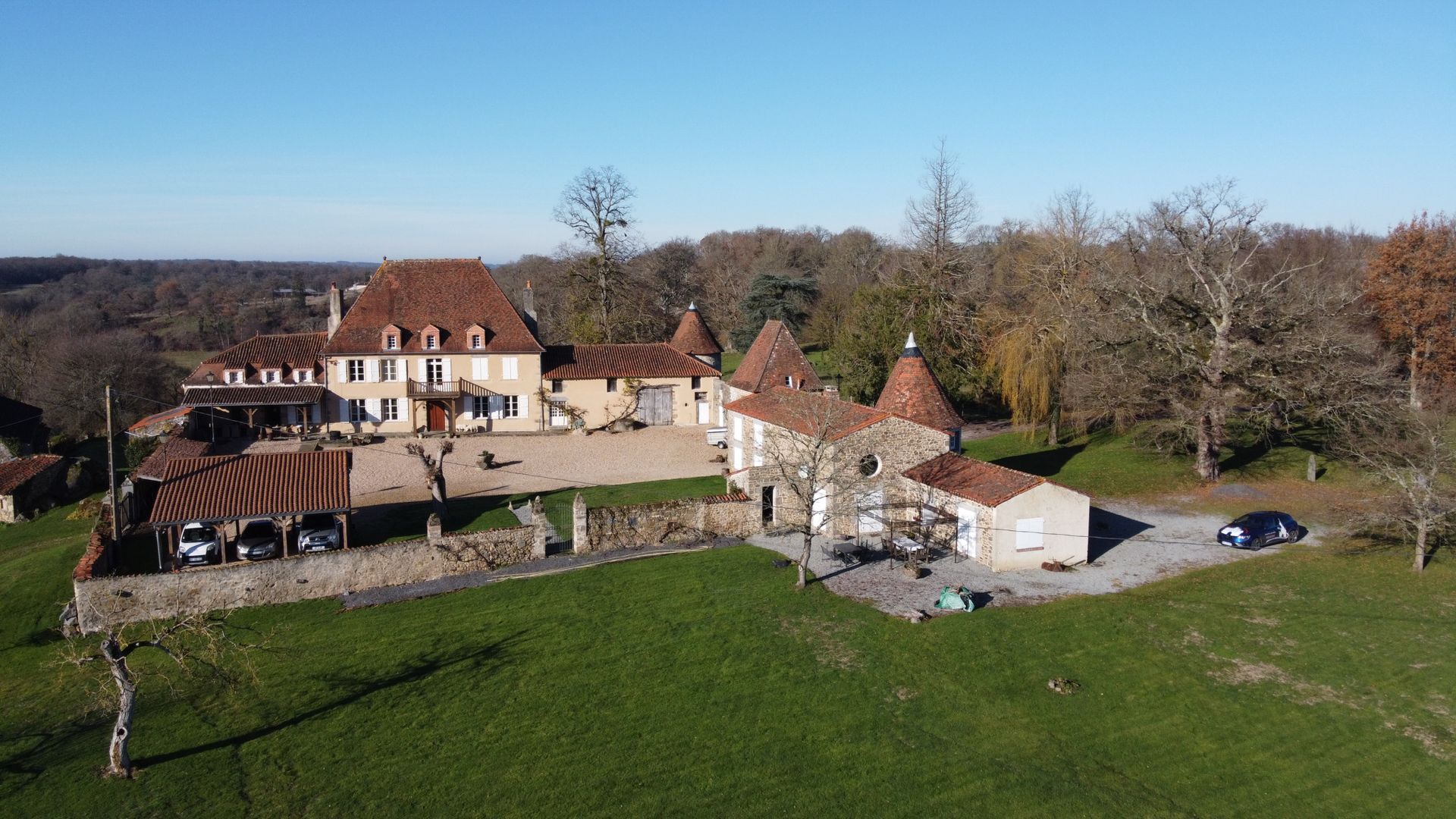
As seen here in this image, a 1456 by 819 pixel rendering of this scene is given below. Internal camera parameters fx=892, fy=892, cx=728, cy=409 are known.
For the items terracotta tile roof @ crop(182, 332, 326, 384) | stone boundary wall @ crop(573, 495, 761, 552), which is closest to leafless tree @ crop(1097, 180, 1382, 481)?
stone boundary wall @ crop(573, 495, 761, 552)

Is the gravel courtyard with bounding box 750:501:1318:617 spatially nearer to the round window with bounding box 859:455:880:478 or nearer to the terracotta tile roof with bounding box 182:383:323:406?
the round window with bounding box 859:455:880:478

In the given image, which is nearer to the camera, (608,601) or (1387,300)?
(608,601)

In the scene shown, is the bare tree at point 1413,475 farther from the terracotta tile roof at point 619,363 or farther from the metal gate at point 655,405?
the metal gate at point 655,405

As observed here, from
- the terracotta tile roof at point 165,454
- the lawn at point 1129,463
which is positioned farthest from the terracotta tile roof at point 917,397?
the terracotta tile roof at point 165,454

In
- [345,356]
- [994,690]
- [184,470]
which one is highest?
[345,356]

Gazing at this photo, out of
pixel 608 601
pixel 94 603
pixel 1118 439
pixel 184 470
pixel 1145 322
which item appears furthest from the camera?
pixel 1118 439

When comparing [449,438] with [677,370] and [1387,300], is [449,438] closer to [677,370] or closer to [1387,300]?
[677,370]

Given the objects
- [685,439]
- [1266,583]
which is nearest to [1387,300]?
[1266,583]
